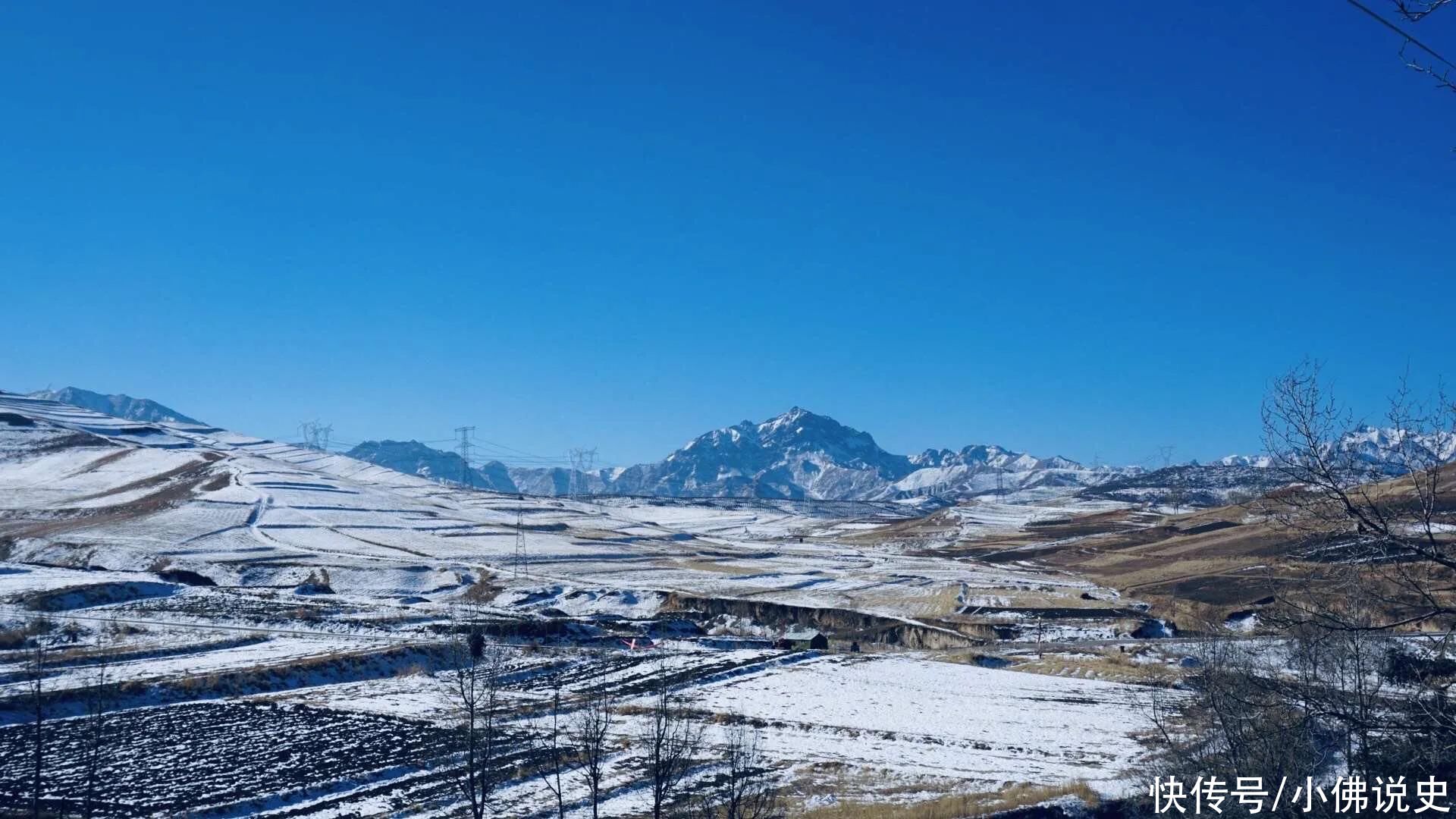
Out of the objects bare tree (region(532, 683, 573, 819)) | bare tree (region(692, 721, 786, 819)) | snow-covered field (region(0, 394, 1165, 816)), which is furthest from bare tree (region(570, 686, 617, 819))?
bare tree (region(692, 721, 786, 819))

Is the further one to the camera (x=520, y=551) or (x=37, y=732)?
(x=520, y=551)

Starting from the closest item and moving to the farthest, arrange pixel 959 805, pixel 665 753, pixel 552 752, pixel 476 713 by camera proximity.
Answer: pixel 476 713 → pixel 959 805 → pixel 665 753 → pixel 552 752

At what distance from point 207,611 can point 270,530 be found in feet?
169

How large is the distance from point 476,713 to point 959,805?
1307 cm

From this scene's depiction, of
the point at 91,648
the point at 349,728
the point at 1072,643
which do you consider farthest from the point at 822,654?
the point at 91,648

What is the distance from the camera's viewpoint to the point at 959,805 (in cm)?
2586

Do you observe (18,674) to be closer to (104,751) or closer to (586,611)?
(104,751)

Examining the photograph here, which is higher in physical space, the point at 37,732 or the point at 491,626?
the point at 37,732

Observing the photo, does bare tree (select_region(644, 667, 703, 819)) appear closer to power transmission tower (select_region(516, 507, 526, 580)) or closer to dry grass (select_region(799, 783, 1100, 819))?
dry grass (select_region(799, 783, 1100, 819))

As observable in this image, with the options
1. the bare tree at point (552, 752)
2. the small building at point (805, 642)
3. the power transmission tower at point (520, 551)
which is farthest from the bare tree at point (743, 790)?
the power transmission tower at point (520, 551)

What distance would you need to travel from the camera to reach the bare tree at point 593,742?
21297 mm

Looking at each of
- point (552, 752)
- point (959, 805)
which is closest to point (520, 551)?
point (552, 752)

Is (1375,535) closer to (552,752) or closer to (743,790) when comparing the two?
(743,790)

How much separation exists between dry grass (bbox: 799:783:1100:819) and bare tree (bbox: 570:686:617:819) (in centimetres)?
604
